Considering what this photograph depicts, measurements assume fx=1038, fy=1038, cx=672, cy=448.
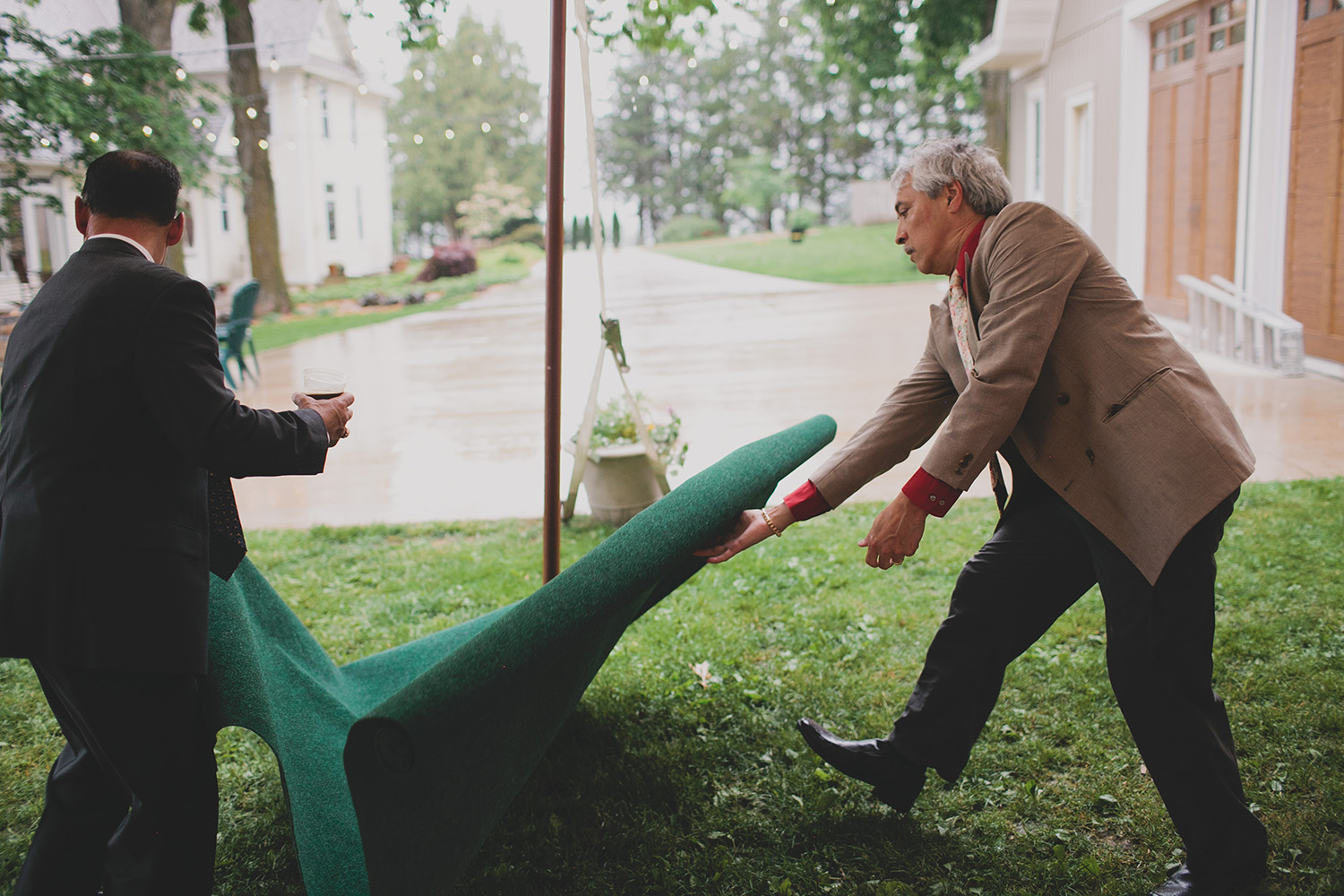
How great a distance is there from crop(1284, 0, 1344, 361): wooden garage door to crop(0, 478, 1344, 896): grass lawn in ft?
14.1

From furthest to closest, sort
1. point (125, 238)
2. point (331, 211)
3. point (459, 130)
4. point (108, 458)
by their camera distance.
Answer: point (459, 130) → point (331, 211) → point (125, 238) → point (108, 458)

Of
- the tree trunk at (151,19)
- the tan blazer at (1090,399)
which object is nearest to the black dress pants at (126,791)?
the tan blazer at (1090,399)

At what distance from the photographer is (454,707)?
68.0 inches

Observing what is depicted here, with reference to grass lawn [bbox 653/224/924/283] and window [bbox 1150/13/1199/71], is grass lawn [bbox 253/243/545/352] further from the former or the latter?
window [bbox 1150/13/1199/71]

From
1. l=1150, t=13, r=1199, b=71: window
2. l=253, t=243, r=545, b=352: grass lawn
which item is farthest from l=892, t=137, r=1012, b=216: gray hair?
l=253, t=243, r=545, b=352: grass lawn

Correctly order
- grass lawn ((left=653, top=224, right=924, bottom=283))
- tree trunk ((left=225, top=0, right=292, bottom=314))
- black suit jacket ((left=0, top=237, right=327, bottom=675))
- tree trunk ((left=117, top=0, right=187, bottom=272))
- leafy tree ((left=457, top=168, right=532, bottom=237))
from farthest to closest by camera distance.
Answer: leafy tree ((left=457, top=168, right=532, bottom=237))
grass lawn ((left=653, top=224, right=924, bottom=283))
tree trunk ((left=225, top=0, right=292, bottom=314))
tree trunk ((left=117, top=0, right=187, bottom=272))
black suit jacket ((left=0, top=237, right=327, bottom=675))

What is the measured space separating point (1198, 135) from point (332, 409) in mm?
10778

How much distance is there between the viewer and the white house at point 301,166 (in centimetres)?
2517

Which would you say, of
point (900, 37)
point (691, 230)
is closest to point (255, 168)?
point (900, 37)

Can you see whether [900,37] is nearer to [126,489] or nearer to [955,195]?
[955,195]

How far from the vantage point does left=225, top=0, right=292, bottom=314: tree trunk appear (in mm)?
19594

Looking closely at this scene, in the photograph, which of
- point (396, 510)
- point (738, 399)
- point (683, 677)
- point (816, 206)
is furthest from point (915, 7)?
point (816, 206)

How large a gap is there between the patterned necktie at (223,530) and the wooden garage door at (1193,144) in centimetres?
1005

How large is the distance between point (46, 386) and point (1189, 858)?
2.56 metres
